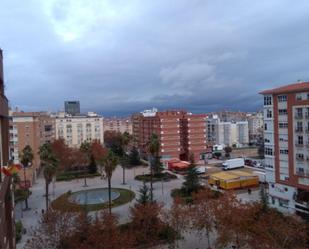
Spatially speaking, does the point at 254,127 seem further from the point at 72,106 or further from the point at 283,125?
the point at 283,125

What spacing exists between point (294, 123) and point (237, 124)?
314ft

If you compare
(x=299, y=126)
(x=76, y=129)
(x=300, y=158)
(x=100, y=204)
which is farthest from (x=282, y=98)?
(x=76, y=129)

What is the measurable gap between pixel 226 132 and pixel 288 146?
91.7 metres

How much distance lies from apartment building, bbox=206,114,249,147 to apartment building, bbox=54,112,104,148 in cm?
4767

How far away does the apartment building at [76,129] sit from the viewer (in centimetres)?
10719

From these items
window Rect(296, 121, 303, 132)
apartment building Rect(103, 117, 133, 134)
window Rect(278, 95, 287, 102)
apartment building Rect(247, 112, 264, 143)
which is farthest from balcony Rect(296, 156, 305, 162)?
apartment building Rect(103, 117, 133, 134)

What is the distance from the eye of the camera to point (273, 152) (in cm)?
3941

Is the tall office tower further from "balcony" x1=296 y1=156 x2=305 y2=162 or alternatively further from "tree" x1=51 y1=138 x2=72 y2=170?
"balcony" x1=296 y1=156 x2=305 y2=162

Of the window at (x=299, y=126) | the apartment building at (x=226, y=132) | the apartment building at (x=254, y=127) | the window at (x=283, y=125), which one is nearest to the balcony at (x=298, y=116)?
the window at (x=299, y=126)

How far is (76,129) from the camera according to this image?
10831cm

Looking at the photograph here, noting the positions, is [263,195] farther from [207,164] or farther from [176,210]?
[207,164]

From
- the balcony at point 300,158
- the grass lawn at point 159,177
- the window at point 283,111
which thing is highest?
the window at point 283,111

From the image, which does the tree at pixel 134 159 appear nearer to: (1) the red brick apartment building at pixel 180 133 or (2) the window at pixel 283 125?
(1) the red brick apartment building at pixel 180 133

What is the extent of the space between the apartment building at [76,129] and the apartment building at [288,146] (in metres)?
77.2
